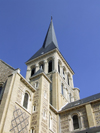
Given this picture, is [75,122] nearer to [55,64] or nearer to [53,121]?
[53,121]

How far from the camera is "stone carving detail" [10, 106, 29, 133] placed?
11285mm

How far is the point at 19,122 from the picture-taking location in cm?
1197

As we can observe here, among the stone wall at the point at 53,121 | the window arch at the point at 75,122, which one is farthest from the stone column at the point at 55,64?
the window arch at the point at 75,122

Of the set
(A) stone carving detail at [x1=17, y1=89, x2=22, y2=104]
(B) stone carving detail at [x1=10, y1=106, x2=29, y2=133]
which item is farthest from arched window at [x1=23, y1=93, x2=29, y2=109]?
(B) stone carving detail at [x1=10, y1=106, x2=29, y2=133]

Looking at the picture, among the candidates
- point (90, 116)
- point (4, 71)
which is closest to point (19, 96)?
point (4, 71)

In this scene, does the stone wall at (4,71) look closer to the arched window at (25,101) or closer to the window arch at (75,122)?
the arched window at (25,101)

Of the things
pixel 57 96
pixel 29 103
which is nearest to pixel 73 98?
pixel 57 96

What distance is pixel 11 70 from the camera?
1520cm

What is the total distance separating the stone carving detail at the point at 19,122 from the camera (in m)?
11.3

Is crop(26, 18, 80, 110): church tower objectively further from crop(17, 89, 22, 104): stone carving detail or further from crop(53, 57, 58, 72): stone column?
crop(17, 89, 22, 104): stone carving detail

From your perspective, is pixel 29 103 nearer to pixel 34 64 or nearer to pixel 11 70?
pixel 11 70

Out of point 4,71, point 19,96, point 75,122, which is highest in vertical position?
point 4,71

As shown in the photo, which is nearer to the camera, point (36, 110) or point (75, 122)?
point (36, 110)

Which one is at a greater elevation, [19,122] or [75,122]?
[75,122]
